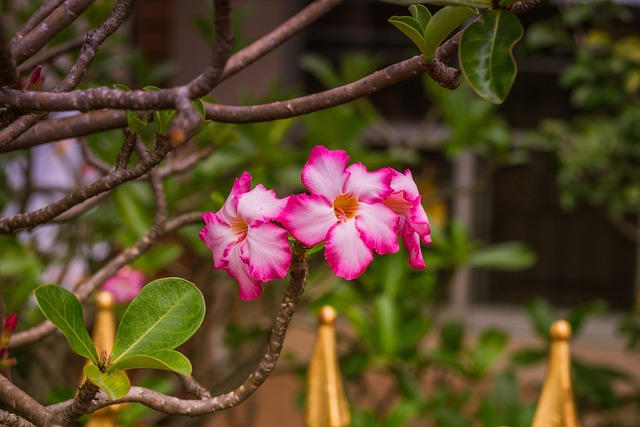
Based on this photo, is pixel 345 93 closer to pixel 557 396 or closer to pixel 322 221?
pixel 322 221

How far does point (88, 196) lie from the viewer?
52 cm

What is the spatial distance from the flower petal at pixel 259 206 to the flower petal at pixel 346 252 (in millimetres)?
40

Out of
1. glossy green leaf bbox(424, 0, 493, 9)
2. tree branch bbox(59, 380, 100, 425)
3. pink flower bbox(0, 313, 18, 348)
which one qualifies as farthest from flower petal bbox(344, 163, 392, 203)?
pink flower bbox(0, 313, 18, 348)

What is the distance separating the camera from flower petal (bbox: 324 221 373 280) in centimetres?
47

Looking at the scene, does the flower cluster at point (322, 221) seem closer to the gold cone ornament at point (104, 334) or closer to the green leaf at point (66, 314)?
the green leaf at point (66, 314)

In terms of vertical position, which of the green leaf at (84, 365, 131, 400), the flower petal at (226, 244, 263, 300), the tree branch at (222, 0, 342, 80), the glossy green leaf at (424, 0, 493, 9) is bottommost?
the green leaf at (84, 365, 131, 400)

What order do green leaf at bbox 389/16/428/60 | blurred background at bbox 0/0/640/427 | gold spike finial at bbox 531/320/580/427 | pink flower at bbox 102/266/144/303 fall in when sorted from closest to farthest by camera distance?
green leaf at bbox 389/16/428/60 → gold spike finial at bbox 531/320/580/427 → blurred background at bbox 0/0/640/427 → pink flower at bbox 102/266/144/303

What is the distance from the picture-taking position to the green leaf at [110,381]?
49 cm

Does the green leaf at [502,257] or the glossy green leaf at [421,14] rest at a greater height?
the green leaf at [502,257]

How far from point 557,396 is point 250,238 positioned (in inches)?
16.8

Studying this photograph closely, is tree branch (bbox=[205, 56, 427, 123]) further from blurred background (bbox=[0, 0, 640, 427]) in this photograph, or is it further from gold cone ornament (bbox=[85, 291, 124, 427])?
gold cone ornament (bbox=[85, 291, 124, 427])

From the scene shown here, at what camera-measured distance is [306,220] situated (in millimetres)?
475

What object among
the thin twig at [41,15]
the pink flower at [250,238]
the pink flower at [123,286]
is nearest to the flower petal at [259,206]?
the pink flower at [250,238]

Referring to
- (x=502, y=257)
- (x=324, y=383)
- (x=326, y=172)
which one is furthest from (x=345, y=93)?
(x=502, y=257)
